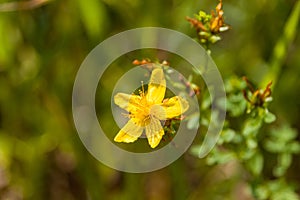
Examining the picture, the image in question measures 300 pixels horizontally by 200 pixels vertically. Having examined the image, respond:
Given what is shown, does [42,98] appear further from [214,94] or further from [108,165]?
[214,94]

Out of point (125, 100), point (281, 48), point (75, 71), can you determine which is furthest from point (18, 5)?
point (281, 48)

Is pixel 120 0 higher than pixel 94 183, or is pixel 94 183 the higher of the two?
pixel 120 0

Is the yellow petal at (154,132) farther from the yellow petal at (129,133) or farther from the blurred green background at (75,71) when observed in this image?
the blurred green background at (75,71)

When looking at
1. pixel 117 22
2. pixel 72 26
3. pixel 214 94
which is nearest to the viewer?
pixel 214 94

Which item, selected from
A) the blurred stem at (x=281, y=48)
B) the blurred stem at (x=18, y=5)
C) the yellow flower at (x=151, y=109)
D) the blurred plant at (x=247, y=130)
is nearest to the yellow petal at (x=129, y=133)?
the yellow flower at (x=151, y=109)

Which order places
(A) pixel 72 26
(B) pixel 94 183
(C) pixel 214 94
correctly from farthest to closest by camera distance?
(A) pixel 72 26 < (B) pixel 94 183 < (C) pixel 214 94

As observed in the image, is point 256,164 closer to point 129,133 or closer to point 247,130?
point 247,130

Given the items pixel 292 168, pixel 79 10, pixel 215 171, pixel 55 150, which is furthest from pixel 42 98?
pixel 292 168

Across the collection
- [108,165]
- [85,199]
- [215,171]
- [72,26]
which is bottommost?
[85,199]
